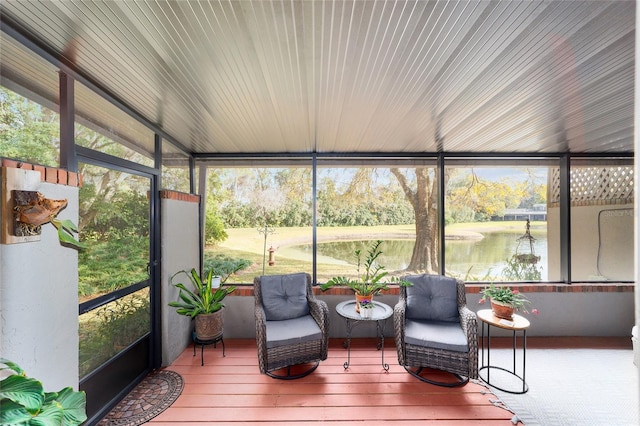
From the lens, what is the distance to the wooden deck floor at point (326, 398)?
2.03 m

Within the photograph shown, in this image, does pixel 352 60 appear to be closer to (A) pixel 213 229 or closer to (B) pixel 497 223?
(A) pixel 213 229

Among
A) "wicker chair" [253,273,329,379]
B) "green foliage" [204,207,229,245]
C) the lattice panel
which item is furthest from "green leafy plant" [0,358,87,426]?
the lattice panel

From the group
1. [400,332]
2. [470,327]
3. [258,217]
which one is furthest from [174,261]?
[470,327]

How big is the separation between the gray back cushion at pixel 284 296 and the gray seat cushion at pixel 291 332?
3.5 inches

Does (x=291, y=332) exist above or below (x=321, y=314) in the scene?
below

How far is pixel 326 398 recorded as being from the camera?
88.4 inches

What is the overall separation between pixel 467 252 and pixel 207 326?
376cm

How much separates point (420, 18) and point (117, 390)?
3579 mm

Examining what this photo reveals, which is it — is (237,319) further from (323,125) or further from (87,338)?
(323,125)

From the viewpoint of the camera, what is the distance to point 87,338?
76.3 inches

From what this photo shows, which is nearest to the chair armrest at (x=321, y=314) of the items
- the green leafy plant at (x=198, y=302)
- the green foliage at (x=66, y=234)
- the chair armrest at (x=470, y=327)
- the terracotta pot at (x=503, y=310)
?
the green leafy plant at (x=198, y=302)

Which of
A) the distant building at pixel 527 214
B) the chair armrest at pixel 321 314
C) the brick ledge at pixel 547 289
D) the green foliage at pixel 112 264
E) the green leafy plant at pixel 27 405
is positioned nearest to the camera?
the green leafy plant at pixel 27 405

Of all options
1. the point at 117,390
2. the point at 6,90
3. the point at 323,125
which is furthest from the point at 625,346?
the point at 6,90

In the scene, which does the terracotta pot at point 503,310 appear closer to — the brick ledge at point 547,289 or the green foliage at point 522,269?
the brick ledge at point 547,289
